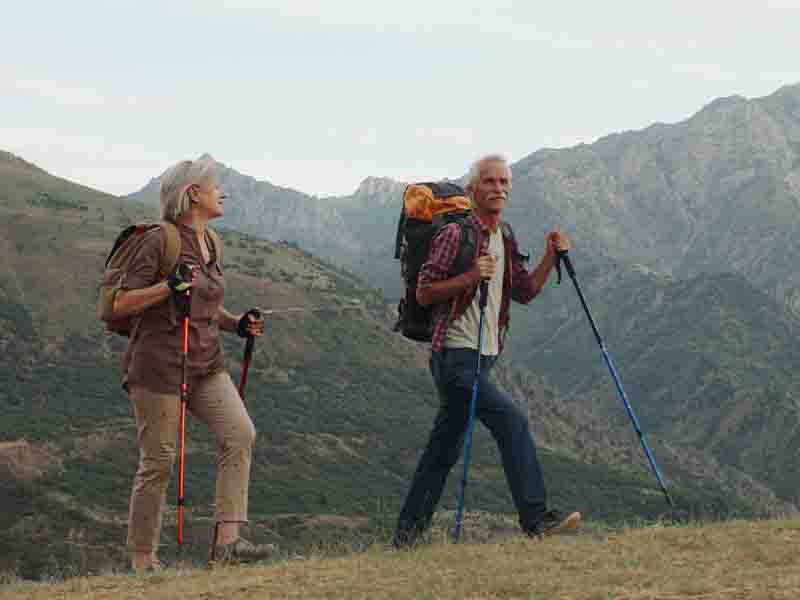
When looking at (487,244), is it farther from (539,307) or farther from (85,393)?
(539,307)

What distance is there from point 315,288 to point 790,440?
184ft

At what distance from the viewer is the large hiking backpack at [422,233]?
7340 mm

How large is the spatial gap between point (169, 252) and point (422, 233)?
1519 millimetres

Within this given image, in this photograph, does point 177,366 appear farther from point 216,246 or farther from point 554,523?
point 554,523

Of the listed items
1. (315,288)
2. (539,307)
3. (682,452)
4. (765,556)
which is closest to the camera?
(765,556)

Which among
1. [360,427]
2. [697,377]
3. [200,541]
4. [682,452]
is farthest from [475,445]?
[697,377]

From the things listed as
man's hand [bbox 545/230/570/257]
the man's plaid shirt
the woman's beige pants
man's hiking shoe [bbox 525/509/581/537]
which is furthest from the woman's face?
man's hiking shoe [bbox 525/509/581/537]

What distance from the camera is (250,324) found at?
24.1ft

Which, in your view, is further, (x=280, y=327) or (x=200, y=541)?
(x=280, y=327)

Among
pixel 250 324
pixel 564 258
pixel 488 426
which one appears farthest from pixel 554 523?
pixel 250 324

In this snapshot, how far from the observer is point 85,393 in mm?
58625

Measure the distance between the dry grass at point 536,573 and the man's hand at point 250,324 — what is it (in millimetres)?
1348

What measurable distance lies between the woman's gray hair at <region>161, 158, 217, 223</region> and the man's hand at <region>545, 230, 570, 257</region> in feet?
7.22

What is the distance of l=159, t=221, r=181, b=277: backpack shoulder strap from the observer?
6875mm
